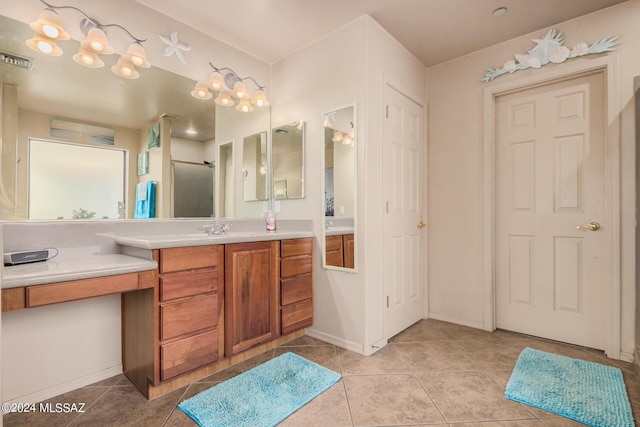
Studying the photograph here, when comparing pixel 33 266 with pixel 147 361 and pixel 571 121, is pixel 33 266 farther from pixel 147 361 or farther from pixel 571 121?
pixel 571 121

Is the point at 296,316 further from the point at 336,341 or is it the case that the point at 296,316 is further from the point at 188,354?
the point at 188,354

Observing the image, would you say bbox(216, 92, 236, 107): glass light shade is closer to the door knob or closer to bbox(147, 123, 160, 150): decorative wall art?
bbox(147, 123, 160, 150): decorative wall art

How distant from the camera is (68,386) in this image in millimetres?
1812

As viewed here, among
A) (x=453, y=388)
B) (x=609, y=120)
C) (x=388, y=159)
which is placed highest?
(x=609, y=120)

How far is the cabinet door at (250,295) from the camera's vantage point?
2025 mm

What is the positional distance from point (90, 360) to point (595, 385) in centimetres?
A: 302

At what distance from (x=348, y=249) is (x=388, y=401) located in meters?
1.03

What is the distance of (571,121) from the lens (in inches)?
94.2

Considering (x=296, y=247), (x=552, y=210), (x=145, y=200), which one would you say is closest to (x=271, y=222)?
A: (x=296, y=247)

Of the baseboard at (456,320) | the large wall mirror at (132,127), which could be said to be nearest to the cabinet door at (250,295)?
the large wall mirror at (132,127)

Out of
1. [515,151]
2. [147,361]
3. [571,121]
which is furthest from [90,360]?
[571,121]

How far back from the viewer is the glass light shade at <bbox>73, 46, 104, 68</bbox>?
1.88m

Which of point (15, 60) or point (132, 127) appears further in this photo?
point (132, 127)

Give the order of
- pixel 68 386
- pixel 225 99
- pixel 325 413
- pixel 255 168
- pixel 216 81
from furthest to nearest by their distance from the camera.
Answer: pixel 255 168 < pixel 225 99 < pixel 216 81 < pixel 68 386 < pixel 325 413
